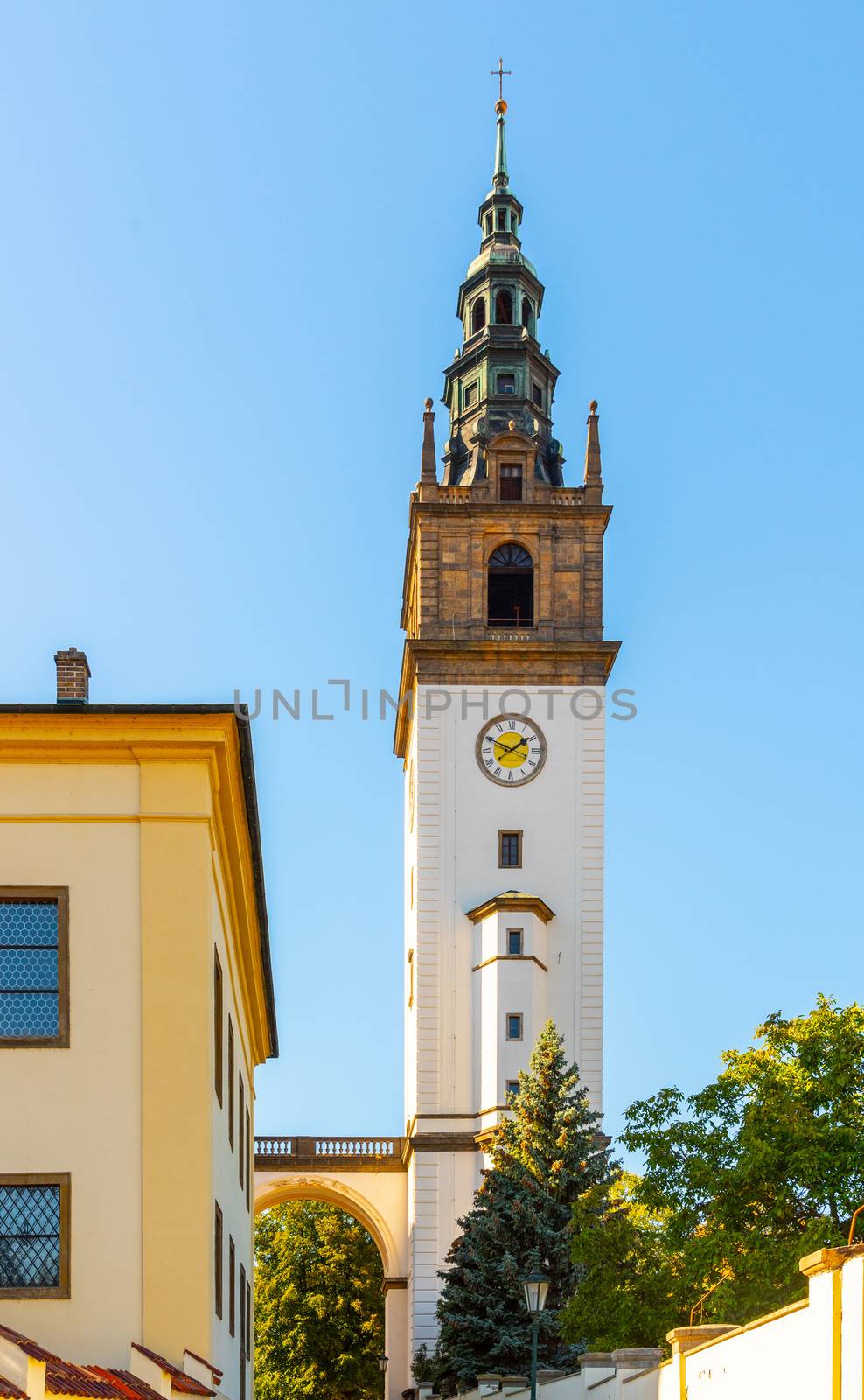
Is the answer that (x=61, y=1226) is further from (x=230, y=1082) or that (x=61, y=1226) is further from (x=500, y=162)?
(x=500, y=162)

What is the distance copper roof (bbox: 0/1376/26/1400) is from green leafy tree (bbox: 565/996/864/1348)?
17602 mm

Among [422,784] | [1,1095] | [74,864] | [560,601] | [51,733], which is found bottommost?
[1,1095]

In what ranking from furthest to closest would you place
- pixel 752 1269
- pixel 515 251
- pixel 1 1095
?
pixel 515 251
pixel 752 1269
pixel 1 1095

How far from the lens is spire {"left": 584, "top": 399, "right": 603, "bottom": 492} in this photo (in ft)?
202

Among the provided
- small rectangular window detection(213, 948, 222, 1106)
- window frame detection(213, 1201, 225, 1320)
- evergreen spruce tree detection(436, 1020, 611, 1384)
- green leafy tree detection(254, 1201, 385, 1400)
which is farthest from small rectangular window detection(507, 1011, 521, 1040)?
small rectangular window detection(213, 948, 222, 1106)

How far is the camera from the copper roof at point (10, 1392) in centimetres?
1217

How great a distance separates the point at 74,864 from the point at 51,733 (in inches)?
50.8

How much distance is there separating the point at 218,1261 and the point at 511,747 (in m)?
39.6

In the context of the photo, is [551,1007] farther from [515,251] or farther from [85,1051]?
[85,1051]

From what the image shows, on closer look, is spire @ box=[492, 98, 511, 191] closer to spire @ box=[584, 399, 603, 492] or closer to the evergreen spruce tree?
spire @ box=[584, 399, 603, 492]

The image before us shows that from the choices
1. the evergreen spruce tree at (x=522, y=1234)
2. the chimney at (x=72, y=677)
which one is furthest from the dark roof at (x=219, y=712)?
the evergreen spruce tree at (x=522, y=1234)

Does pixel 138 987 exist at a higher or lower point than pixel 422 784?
lower

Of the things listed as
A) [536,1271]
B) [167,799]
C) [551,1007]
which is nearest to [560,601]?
[551,1007]

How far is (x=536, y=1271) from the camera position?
2895 cm
